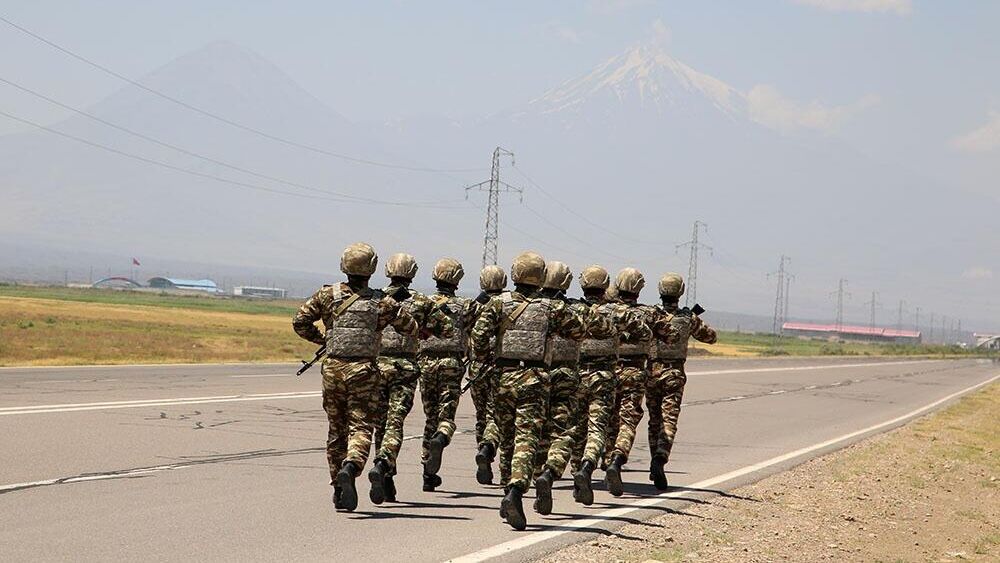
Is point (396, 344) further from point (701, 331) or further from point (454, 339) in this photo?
point (701, 331)

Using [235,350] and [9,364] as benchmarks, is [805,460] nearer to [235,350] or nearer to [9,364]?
[9,364]

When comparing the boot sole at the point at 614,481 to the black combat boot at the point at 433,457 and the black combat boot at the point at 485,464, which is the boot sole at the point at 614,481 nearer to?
the black combat boot at the point at 485,464

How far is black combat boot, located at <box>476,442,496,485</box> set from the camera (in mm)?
12719

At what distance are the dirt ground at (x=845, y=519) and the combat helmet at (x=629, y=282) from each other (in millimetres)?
2253

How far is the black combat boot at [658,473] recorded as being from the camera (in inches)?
518

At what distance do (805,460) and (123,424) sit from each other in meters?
9.29

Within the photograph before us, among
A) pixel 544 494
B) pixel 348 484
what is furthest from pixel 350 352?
pixel 544 494

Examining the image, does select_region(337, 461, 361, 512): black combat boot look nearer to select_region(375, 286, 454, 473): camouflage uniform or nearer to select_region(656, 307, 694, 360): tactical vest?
select_region(375, 286, 454, 473): camouflage uniform

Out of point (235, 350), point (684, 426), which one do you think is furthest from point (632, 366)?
point (235, 350)

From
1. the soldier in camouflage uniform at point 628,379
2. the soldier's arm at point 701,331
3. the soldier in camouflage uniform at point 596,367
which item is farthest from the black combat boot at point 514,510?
the soldier's arm at point 701,331

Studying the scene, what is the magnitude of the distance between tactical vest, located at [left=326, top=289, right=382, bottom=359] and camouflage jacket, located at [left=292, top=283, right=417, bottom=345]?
43 mm

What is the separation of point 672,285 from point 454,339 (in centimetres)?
237

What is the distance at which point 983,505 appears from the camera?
1552 cm

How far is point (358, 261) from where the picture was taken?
1055 cm
